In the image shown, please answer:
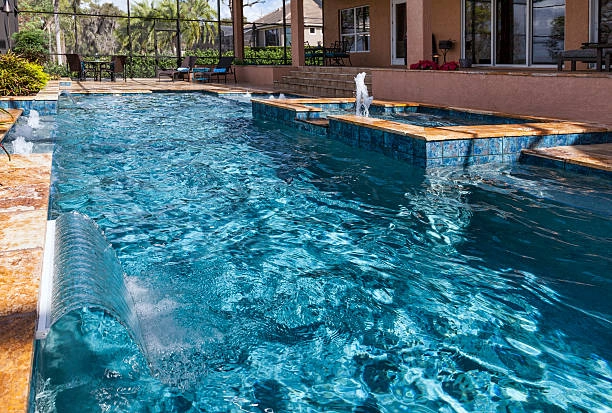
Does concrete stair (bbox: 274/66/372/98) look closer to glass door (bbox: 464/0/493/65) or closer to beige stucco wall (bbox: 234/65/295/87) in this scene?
beige stucco wall (bbox: 234/65/295/87)

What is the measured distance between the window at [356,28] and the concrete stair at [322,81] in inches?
123

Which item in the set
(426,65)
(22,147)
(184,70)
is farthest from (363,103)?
(184,70)

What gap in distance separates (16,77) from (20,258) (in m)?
9.01

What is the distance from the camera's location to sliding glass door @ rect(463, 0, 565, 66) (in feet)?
38.5

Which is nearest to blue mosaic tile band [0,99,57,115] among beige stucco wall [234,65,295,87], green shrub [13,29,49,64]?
green shrub [13,29,49,64]

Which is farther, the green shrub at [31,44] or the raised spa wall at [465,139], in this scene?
the green shrub at [31,44]

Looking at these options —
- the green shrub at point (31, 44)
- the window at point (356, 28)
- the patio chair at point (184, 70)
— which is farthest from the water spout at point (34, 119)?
the window at point (356, 28)

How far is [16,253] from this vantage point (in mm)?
2539

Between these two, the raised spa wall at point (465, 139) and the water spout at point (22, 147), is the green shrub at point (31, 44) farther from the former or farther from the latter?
the raised spa wall at point (465, 139)

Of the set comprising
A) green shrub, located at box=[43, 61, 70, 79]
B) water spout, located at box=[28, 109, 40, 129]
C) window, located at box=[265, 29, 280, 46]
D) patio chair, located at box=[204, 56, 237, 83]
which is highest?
window, located at box=[265, 29, 280, 46]

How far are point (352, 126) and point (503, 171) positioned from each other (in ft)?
7.14

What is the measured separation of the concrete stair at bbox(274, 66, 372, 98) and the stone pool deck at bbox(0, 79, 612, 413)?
325 inches

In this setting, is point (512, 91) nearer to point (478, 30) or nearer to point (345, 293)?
point (478, 30)

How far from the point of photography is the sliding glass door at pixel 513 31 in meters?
11.7
